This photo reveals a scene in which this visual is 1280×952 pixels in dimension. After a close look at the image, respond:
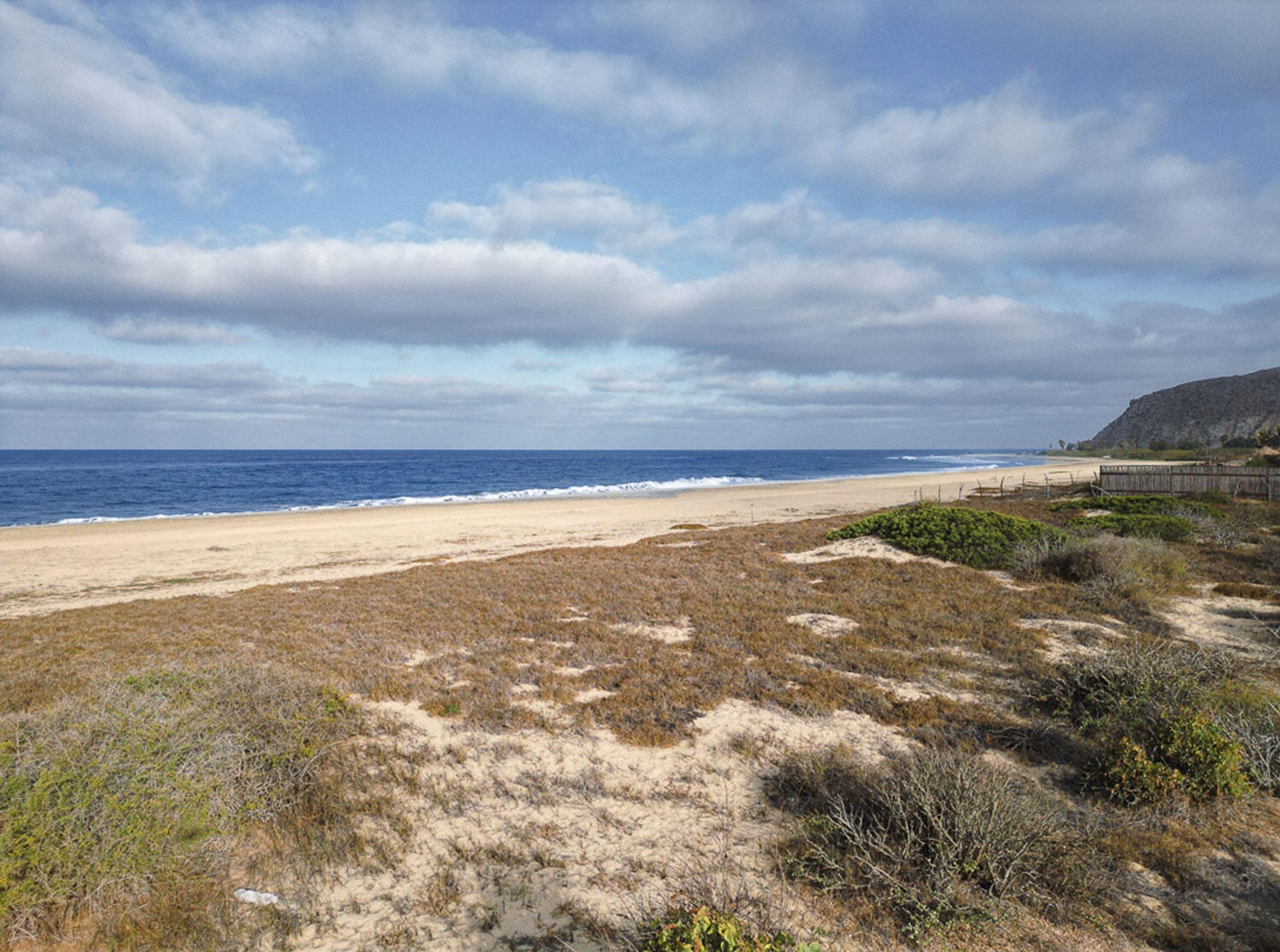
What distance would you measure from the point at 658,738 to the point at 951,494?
1773 inches

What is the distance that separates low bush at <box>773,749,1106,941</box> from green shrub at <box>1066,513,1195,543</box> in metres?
15.6

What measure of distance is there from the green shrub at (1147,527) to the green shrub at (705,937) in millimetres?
18374

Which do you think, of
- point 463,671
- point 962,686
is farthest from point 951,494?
point 463,671

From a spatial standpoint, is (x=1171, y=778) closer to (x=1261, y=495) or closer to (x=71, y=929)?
(x=71, y=929)

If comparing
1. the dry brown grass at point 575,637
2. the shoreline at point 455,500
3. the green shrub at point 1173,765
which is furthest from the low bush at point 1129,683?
the shoreline at point 455,500

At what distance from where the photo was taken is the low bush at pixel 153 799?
177 inches

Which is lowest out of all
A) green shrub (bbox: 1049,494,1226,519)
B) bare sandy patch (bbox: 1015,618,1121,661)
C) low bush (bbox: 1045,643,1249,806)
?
bare sandy patch (bbox: 1015,618,1121,661)

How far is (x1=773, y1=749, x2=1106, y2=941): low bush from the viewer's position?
4.70 m

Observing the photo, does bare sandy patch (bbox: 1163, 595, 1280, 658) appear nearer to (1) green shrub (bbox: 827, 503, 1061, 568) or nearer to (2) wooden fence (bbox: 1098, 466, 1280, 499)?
(1) green shrub (bbox: 827, 503, 1061, 568)

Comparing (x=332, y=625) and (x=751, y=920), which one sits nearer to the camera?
(x=751, y=920)

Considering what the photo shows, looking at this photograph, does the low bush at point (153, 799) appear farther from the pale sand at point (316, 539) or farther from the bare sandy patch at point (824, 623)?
the pale sand at point (316, 539)

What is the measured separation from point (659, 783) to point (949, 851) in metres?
2.91

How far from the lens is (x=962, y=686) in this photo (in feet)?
29.8

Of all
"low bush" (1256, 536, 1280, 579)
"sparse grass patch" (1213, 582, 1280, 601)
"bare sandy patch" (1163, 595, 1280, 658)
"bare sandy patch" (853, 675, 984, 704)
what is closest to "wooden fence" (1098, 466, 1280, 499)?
"low bush" (1256, 536, 1280, 579)
